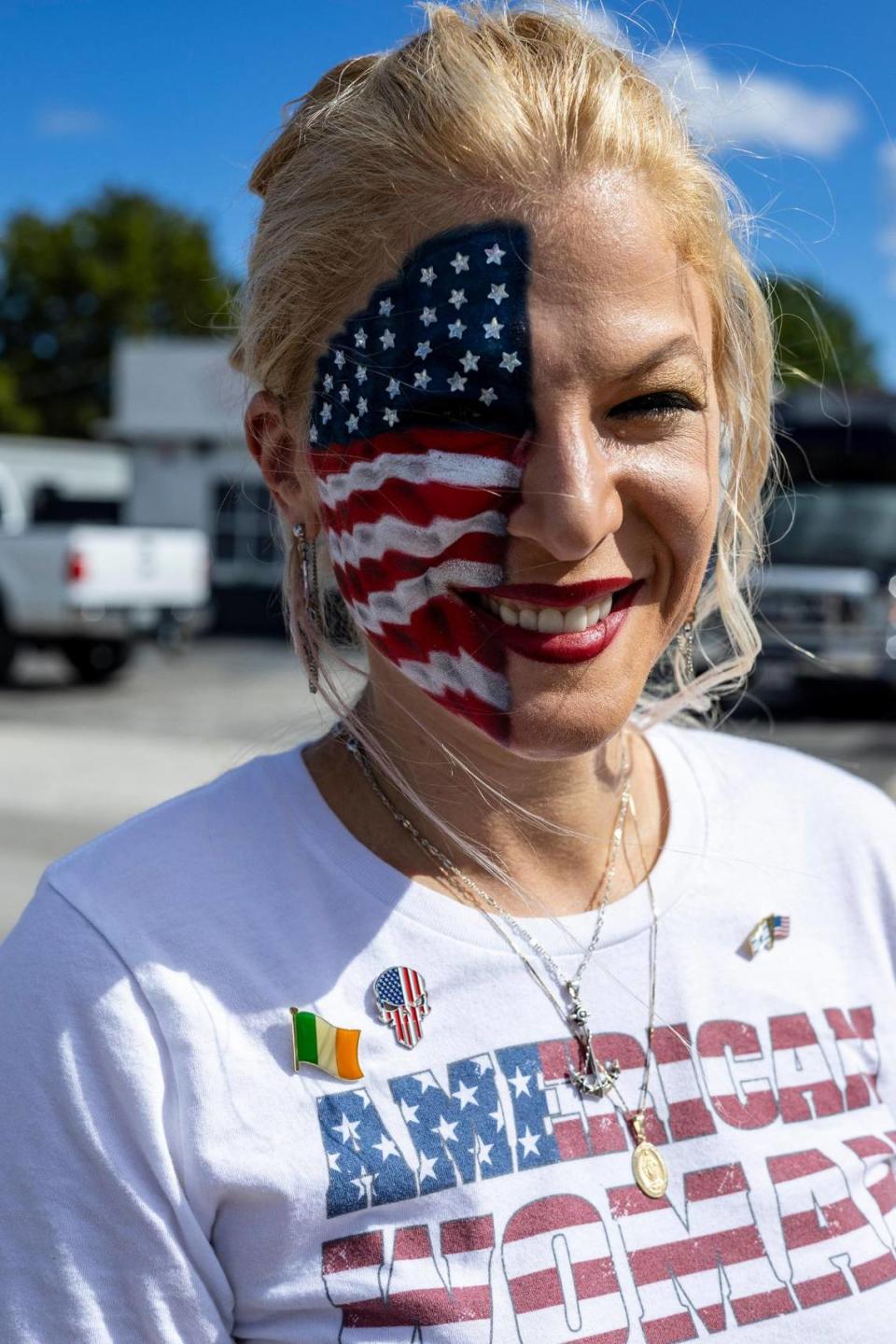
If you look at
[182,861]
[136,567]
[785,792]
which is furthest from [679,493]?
[136,567]

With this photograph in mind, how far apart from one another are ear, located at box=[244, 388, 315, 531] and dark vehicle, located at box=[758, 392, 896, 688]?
9024mm

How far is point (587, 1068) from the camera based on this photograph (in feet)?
4.53

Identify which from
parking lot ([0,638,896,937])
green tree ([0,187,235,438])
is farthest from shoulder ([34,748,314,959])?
green tree ([0,187,235,438])

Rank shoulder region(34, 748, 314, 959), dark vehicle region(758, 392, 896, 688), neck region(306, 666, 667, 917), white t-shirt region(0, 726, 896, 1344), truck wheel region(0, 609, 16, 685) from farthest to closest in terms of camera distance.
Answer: truck wheel region(0, 609, 16, 685)
dark vehicle region(758, 392, 896, 688)
neck region(306, 666, 667, 917)
shoulder region(34, 748, 314, 959)
white t-shirt region(0, 726, 896, 1344)

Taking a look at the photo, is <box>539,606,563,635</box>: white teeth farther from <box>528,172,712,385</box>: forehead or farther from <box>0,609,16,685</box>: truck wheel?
<box>0,609,16,685</box>: truck wheel

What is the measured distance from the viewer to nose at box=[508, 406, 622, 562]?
1.30 metres

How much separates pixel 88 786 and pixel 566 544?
680cm

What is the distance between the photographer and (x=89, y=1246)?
1.17 metres

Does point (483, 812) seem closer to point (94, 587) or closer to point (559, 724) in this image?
point (559, 724)

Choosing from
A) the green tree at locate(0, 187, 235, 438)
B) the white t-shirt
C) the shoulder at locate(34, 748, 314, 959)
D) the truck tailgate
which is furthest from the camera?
the green tree at locate(0, 187, 235, 438)

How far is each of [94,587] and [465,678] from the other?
11206 mm

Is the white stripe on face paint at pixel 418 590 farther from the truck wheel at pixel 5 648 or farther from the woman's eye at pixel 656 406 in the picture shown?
the truck wheel at pixel 5 648

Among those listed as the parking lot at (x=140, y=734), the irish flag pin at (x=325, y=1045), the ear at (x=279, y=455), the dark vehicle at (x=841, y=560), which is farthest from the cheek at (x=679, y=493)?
the dark vehicle at (x=841, y=560)

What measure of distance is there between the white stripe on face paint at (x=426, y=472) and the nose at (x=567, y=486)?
3 centimetres
